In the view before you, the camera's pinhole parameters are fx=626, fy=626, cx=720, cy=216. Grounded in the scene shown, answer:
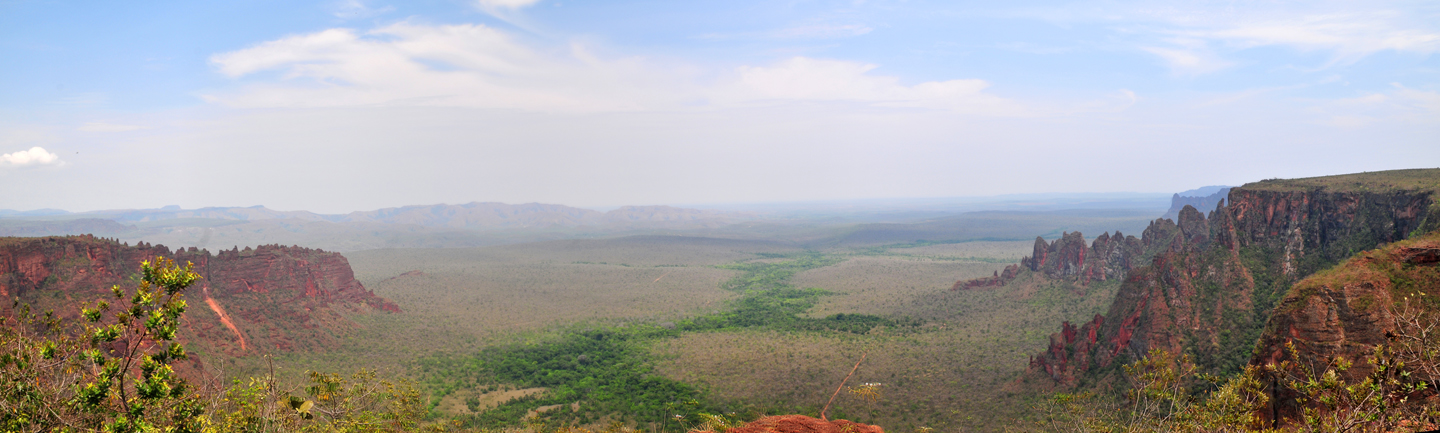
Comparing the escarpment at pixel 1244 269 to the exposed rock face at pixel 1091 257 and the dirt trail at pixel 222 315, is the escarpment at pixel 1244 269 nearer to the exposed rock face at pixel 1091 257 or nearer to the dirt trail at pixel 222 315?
the exposed rock face at pixel 1091 257

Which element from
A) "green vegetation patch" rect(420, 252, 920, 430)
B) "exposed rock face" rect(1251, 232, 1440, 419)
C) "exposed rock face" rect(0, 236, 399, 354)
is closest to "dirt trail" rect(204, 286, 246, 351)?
"exposed rock face" rect(0, 236, 399, 354)

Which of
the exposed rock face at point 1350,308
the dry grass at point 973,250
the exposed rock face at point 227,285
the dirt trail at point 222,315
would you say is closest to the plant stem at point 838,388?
the exposed rock face at point 1350,308

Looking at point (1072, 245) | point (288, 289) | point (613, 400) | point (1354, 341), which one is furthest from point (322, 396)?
point (1072, 245)

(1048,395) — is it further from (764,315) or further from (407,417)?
(764,315)

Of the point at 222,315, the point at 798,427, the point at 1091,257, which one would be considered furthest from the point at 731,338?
the point at 222,315

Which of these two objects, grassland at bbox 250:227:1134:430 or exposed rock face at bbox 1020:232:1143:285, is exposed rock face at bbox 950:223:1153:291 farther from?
grassland at bbox 250:227:1134:430
